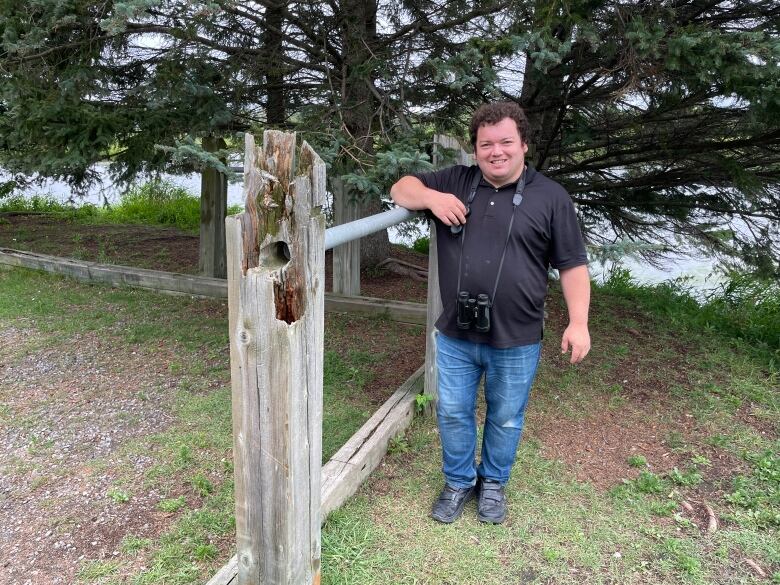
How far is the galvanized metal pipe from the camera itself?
212 centimetres

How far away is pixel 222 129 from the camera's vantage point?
477 centimetres

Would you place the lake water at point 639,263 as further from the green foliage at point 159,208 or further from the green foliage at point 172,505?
the green foliage at point 172,505

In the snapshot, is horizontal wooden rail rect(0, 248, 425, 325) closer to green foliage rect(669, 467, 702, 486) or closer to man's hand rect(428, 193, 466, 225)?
green foliage rect(669, 467, 702, 486)

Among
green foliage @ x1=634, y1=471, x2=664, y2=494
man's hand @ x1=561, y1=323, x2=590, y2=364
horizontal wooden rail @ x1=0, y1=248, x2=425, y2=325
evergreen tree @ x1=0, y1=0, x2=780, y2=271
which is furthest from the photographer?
horizontal wooden rail @ x1=0, y1=248, x2=425, y2=325

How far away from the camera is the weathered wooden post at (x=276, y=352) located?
1.71 m

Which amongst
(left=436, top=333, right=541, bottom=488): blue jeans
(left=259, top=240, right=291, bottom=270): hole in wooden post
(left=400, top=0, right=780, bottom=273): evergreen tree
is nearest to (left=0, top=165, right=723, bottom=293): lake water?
(left=400, top=0, right=780, bottom=273): evergreen tree

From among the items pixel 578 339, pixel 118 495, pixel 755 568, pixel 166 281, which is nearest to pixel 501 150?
pixel 578 339

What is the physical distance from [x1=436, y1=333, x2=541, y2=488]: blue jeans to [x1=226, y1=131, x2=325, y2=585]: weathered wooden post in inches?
33.1

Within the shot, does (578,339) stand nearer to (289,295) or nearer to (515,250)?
(515,250)

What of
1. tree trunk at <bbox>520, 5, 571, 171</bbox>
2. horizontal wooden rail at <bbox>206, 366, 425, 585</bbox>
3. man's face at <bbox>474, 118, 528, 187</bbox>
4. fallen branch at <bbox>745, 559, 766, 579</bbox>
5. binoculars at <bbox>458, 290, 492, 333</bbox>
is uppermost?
tree trunk at <bbox>520, 5, 571, 171</bbox>

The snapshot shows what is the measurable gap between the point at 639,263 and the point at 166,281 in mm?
4792

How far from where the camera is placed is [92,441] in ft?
11.4

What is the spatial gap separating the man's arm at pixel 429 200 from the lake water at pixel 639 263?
82.8 inches

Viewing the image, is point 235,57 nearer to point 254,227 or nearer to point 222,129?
point 222,129
